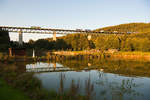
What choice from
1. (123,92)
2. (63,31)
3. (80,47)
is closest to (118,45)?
(80,47)

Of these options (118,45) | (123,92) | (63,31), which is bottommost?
(123,92)

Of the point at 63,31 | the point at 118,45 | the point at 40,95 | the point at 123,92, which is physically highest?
the point at 63,31

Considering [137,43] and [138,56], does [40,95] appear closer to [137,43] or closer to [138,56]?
[138,56]

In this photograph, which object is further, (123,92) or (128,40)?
(128,40)

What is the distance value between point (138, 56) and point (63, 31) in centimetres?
7468

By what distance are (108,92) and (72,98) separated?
4.61 metres

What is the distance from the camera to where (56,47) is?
2857 inches

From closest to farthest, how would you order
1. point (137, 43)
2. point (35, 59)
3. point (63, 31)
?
1. point (35, 59)
2. point (137, 43)
3. point (63, 31)

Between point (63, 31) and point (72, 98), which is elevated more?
point (63, 31)

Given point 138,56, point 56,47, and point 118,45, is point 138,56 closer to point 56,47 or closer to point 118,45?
point 118,45

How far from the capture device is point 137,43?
55.8 meters

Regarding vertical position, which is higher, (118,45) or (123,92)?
(118,45)

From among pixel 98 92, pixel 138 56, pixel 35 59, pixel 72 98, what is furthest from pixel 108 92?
pixel 138 56

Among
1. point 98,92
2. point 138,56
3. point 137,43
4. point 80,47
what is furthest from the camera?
point 80,47
